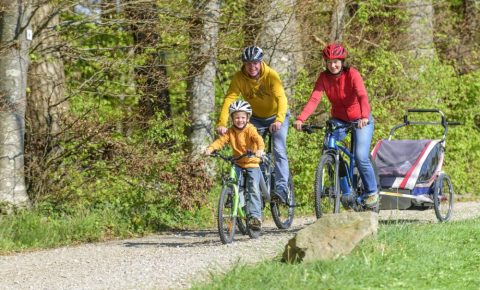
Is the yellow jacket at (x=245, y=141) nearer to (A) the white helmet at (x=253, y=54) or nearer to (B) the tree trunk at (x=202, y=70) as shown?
(A) the white helmet at (x=253, y=54)

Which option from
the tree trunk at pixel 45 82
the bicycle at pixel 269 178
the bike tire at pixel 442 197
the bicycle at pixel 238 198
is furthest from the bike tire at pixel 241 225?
the tree trunk at pixel 45 82

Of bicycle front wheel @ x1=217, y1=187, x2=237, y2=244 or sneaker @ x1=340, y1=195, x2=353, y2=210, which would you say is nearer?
bicycle front wheel @ x1=217, y1=187, x2=237, y2=244

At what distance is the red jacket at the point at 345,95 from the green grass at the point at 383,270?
6.65 ft

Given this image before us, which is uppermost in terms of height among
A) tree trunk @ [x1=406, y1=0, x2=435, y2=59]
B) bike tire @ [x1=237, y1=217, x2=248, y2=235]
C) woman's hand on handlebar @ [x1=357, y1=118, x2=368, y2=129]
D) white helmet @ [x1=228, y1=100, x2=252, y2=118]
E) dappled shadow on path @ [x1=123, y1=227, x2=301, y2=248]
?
tree trunk @ [x1=406, y1=0, x2=435, y2=59]

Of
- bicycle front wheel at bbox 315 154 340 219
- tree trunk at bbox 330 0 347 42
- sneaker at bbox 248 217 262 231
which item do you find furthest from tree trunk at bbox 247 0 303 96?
sneaker at bbox 248 217 262 231

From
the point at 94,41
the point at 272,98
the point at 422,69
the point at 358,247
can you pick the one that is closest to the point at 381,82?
the point at 422,69

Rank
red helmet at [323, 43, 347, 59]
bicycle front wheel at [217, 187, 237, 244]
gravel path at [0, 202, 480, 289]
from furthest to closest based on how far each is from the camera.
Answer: red helmet at [323, 43, 347, 59] → bicycle front wheel at [217, 187, 237, 244] → gravel path at [0, 202, 480, 289]

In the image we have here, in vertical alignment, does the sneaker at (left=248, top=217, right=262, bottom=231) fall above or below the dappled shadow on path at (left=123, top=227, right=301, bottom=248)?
above

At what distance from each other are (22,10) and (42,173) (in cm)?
215

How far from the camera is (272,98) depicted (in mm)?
11508

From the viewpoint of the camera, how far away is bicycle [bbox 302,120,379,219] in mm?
11234

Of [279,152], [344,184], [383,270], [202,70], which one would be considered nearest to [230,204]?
[279,152]

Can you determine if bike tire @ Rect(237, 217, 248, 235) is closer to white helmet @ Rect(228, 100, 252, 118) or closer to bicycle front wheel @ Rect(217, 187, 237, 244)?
bicycle front wheel @ Rect(217, 187, 237, 244)

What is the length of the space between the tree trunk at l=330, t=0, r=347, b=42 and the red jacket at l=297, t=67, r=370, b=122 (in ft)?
22.2
